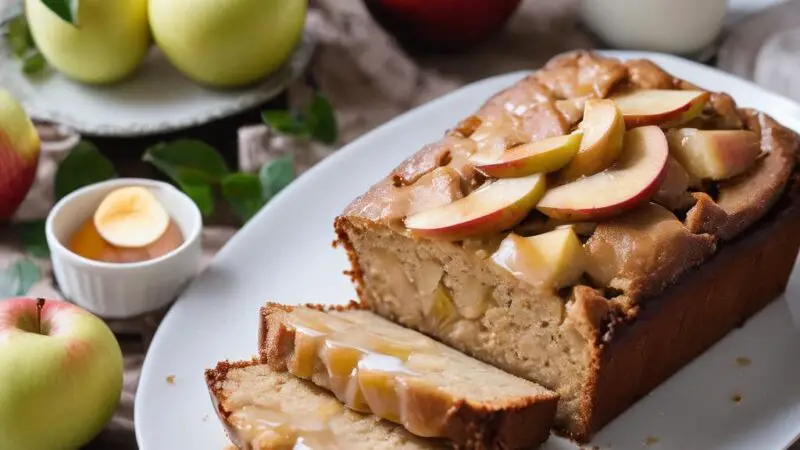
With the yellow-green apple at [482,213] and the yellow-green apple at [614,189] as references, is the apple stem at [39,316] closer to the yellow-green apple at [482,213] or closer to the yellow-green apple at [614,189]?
the yellow-green apple at [482,213]

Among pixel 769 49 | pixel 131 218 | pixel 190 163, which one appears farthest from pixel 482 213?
pixel 769 49

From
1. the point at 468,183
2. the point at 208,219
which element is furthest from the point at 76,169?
Result: the point at 468,183

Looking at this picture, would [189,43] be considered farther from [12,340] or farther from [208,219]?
[12,340]

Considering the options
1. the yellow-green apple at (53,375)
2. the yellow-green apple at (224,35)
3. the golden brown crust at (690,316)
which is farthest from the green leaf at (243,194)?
the golden brown crust at (690,316)

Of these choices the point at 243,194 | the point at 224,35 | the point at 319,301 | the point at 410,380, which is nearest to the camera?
the point at 410,380

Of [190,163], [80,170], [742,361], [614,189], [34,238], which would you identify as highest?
[614,189]

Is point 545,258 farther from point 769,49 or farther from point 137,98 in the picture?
point 769,49
